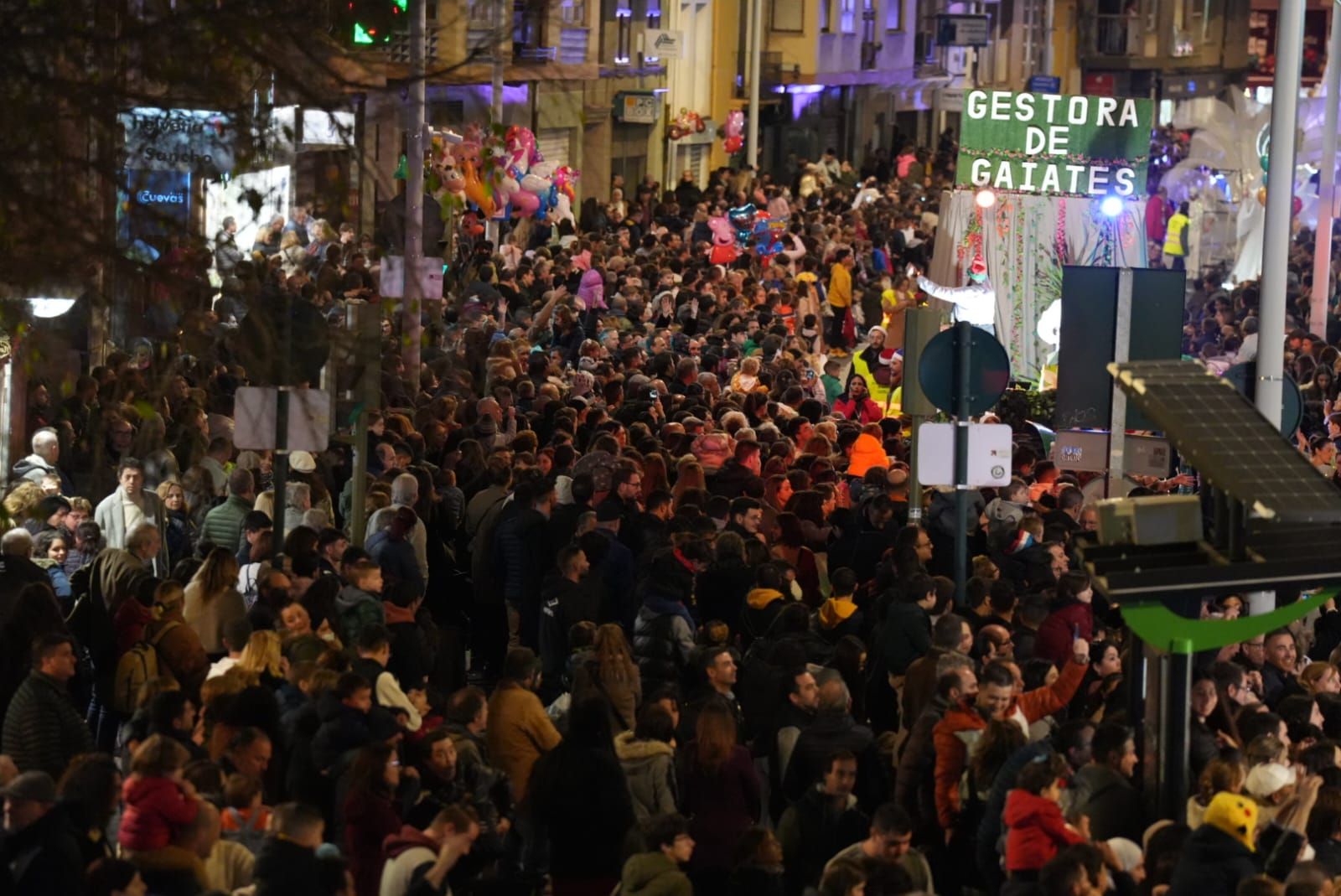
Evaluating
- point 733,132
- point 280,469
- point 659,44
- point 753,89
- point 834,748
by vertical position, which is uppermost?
point 659,44

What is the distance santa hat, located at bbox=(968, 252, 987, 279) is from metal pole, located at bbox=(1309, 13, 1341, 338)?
5.59 meters

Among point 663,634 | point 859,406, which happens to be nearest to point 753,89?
point 859,406

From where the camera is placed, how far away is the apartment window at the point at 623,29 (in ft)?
149

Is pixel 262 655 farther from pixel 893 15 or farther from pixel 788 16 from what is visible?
pixel 893 15

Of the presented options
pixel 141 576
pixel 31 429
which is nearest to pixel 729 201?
pixel 31 429

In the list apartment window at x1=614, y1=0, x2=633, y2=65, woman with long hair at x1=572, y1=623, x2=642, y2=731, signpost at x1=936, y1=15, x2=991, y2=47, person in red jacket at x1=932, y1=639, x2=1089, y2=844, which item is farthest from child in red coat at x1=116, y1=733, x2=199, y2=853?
signpost at x1=936, y1=15, x2=991, y2=47

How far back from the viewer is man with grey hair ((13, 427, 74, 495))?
49.0 feet

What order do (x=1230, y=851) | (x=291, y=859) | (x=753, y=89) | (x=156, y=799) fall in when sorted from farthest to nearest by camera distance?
(x=753, y=89) → (x=156, y=799) → (x=1230, y=851) → (x=291, y=859)

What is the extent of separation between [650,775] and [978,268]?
16.0 m

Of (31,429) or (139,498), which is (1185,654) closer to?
(139,498)

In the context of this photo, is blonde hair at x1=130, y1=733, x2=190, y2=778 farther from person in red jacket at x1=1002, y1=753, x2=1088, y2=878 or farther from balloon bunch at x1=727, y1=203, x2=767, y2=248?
balloon bunch at x1=727, y1=203, x2=767, y2=248

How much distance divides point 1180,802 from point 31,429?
1014cm

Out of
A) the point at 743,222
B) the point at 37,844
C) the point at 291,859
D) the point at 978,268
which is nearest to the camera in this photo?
the point at 291,859

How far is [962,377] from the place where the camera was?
13.4 metres
